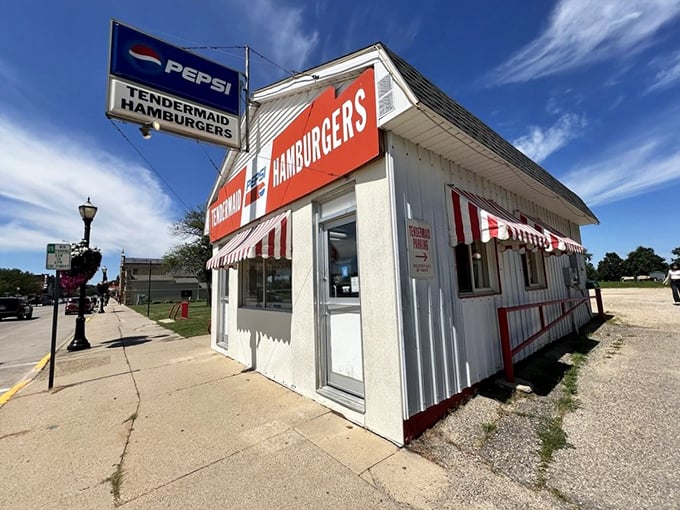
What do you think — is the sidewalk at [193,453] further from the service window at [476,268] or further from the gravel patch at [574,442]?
the service window at [476,268]

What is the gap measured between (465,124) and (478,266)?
2209 millimetres

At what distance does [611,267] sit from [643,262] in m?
7.57

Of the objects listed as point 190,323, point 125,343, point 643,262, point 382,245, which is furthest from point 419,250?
point 643,262

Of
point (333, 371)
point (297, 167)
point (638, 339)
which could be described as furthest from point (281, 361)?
point (638, 339)

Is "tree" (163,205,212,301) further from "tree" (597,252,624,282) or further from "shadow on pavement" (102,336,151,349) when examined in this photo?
"tree" (597,252,624,282)

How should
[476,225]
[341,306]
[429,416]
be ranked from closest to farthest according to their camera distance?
[429,416] → [476,225] → [341,306]

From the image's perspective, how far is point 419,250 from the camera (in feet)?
11.5

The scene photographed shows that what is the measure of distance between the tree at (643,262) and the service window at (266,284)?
111 meters

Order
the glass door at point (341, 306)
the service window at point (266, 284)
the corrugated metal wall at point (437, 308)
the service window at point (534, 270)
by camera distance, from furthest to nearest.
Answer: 1. the service window at point (534, 270)
2. the service window at point (266, 284)
3. the glass door at point (341, 306)
4. the corrugated metal wall at point (437, 308)

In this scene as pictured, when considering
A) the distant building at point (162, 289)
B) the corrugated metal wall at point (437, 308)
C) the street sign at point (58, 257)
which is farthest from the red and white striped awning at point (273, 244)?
the distant building at point (162, 289)

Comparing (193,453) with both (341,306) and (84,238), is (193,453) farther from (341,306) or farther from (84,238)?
(84,238)

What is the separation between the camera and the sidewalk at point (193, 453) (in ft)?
8.05

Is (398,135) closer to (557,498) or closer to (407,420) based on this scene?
(407,420)

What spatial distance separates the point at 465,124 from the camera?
3.96m
